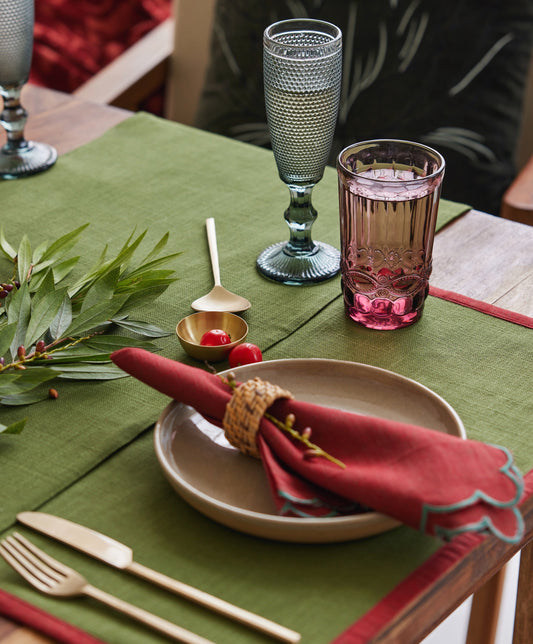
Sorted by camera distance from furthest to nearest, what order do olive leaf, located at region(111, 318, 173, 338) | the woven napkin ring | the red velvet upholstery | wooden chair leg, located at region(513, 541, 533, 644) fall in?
the red velvet upholstery → wooden chair leg, located at region(513, 541, 533, 644) → olive leaf, located at region(111, 318, 173, 338) → the woven napkin ring

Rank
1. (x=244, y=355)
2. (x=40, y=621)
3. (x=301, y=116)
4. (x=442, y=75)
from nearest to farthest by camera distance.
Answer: (x=40, y=621) → (x=244, y=355) → (x=301, y=116) → (x=442, y=75)

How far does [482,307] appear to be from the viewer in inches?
36.3

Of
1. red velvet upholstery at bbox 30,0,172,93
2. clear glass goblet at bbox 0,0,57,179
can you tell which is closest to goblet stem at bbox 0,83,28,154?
clear glass goblet at bbox 0,0,57,179

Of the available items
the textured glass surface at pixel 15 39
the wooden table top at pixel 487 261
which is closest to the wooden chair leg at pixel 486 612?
the wooden table top at pixel 487 261

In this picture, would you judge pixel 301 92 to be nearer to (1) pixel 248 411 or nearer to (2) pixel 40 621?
(1) pixel 248 411

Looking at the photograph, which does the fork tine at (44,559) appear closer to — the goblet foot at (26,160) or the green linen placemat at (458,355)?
the green linen placemat at (458,355)

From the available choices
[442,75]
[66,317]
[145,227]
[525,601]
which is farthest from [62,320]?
[442,75]

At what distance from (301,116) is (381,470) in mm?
445

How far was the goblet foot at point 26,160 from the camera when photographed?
A: 1237 millimetres

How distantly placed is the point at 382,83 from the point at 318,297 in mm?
→ 912

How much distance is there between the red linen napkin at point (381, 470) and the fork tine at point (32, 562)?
0.52 ft

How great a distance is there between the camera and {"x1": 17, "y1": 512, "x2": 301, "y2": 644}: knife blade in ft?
1.78

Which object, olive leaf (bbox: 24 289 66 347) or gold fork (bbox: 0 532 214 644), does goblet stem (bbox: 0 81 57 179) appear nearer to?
olive leaf (bbox: 24 289 66 347)

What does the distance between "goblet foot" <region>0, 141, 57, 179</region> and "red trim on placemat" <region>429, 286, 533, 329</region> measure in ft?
2.00
